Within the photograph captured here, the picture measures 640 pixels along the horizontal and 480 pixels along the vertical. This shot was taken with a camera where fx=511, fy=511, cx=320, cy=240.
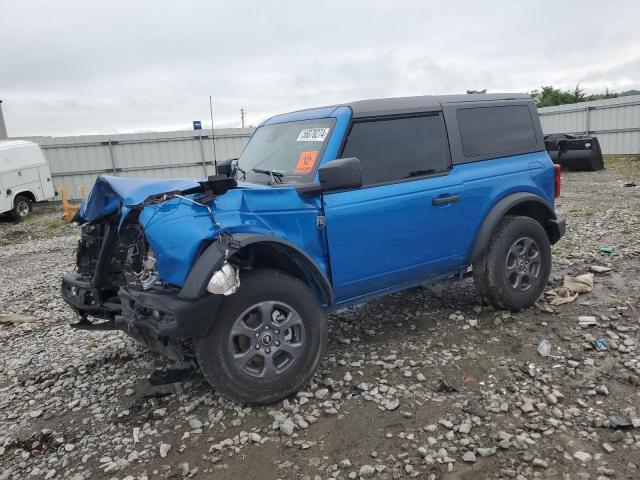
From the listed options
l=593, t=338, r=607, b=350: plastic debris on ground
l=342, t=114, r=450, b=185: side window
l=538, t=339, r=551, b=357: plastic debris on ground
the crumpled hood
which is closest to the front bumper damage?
the crumpled hood

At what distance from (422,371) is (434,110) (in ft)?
7.39

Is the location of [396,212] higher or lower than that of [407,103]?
lower

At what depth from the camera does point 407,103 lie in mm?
4430

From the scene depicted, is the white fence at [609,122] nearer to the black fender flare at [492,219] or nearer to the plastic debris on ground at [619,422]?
the black fender flare at [492,219]

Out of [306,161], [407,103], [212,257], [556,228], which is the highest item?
[407,103]

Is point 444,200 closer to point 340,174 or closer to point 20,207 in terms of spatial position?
point 340,174

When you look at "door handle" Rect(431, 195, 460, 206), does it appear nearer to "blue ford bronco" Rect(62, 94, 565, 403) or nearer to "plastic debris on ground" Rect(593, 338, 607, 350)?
"blue ford bronco" Rect(62, 94, 565, 403)

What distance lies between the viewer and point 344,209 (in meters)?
3.84

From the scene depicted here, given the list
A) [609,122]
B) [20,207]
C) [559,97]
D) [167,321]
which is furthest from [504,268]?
[559,97]

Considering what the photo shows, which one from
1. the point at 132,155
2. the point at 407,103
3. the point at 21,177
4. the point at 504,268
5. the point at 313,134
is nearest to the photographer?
the point at 313,134

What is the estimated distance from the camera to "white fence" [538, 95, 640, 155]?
2012 centimetres

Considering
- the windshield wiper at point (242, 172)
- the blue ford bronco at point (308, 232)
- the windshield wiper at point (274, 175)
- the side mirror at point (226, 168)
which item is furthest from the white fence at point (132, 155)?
the windshield wiper at point (274, 175)

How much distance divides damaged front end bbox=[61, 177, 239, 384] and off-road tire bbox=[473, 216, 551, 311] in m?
2.58

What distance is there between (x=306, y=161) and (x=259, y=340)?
4.81ft
